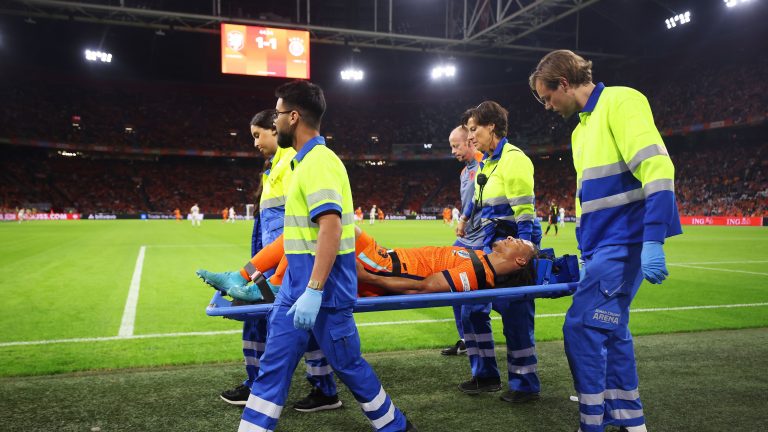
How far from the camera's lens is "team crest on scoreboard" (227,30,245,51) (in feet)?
94.1

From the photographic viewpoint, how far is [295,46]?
29719 millimetres

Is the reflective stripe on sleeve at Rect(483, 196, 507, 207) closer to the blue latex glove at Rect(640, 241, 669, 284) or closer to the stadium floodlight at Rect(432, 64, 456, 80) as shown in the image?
the blue latex glove at Rect(640, 241, 669, 284)

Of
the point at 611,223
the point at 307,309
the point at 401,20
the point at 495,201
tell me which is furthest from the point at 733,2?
the point at 307,309

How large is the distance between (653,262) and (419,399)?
2.21 m

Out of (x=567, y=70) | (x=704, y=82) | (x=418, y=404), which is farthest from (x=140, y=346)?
(x=704, y=82)

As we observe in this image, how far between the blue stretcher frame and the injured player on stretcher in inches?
16.1

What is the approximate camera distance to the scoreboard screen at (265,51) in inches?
1136

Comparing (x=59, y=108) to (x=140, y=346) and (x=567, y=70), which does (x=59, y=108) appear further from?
(x=567, y=70)

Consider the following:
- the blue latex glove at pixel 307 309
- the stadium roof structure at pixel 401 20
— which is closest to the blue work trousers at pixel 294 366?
the blue latex glove at pixel 307 309

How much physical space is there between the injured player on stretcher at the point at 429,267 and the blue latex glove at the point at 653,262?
134cm

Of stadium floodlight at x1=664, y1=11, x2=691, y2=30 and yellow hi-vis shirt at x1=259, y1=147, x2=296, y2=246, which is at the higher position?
stadium floodlight at x1=664, y1=11, x2=691, y2=30

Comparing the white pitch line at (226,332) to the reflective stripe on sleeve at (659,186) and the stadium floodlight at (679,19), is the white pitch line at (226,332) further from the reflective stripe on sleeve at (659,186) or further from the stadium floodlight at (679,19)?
the stadium floodlight at (679,19)

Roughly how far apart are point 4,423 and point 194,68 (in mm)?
52222

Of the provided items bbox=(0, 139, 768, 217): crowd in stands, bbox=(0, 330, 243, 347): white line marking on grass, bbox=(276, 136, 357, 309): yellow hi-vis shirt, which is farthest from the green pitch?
bbox=(0, 139, 768, 217): crowd in stands
